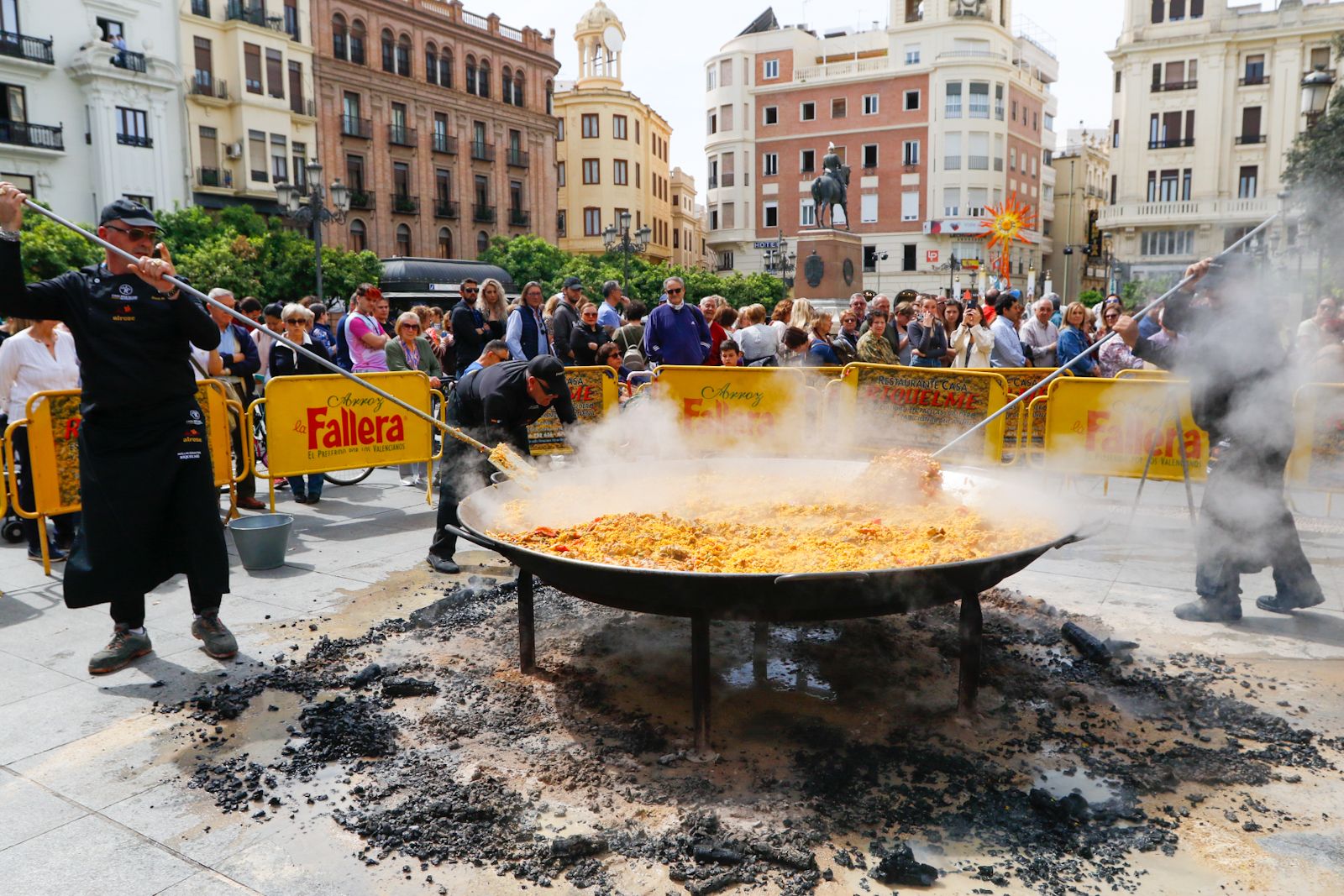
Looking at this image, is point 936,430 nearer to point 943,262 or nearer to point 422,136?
point 422,136

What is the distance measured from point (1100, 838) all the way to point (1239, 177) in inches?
2245

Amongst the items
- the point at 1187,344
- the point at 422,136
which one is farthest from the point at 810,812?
the point at 422,136

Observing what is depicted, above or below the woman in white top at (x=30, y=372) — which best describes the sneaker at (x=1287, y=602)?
below

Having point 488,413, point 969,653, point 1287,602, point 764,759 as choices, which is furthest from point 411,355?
point 1287,602

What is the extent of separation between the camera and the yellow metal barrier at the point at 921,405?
907 cm

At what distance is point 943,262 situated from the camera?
59.2m

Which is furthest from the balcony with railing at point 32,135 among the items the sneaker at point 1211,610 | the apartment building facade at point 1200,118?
the apartment building facade at point 1200,118

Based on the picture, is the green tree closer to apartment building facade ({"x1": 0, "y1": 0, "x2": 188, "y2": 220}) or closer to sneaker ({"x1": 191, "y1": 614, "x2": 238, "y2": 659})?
apartment building facade ({"x1": 0, "y1": 0, "x2": 188, "y2": 220})

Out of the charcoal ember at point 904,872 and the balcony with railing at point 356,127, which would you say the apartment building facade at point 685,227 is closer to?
the balcony with railing at point 356,127

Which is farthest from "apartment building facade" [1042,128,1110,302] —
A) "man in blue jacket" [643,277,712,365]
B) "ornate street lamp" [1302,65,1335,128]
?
"man in blue jacket" [643,277,712,365]

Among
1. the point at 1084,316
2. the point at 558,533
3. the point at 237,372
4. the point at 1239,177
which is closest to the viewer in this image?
the point at 558,533

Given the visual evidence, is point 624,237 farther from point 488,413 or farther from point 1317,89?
point 488,413

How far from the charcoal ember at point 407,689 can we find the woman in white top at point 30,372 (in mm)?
3987

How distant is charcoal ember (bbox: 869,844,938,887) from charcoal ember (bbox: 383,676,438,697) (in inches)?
92.0
